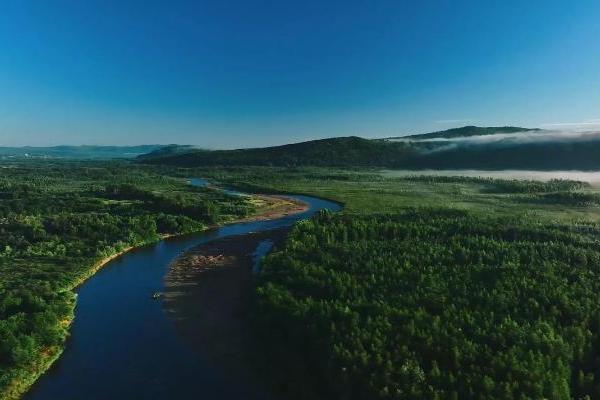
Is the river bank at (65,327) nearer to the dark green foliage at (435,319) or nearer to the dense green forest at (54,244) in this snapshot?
the dense green forest at (54,244)

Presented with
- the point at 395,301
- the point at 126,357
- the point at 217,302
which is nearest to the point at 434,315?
the point at 395,301

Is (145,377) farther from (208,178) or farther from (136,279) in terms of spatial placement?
(208,178)

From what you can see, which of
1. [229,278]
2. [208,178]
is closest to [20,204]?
[229,278]

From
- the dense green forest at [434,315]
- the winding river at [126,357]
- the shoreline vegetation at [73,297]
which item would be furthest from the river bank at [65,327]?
the dense green forest at [434,315]

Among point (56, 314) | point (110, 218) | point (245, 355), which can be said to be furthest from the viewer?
point (110, 218)

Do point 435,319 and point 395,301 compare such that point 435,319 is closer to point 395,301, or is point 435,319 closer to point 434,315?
point 434,315

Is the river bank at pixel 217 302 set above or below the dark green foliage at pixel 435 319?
below

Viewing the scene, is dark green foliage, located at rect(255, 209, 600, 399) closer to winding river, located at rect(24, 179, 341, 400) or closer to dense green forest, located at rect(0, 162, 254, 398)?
winding river, located at rect(24, 179, 341, 400)
